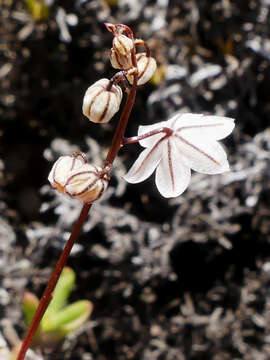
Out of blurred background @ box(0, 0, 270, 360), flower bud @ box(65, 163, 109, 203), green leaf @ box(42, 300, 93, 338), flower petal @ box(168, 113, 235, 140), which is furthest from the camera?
blurred background @ box(0, 0, 270, 360)

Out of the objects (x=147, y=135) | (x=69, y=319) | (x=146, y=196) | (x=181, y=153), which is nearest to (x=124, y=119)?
(x=147, y=135)

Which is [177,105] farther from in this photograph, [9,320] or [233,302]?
[9,320]

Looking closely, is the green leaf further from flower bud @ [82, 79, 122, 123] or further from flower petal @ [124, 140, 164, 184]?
flower bud @ [82, 79, 122, 123]

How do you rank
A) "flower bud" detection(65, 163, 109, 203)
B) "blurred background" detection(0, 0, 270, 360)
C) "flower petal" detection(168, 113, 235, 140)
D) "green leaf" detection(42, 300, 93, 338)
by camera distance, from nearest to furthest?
1. "flower bud" detection(65, 163, 109, 203)
2. "flower petal" detection(168, 113, 235, 140)
3. "green leaf" detection(42, 300, 93, 338)
4. "blurred background" detection(0, 0, 270, 360)

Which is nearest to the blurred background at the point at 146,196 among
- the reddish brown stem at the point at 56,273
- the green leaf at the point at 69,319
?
the green leaf at the point at 69,319

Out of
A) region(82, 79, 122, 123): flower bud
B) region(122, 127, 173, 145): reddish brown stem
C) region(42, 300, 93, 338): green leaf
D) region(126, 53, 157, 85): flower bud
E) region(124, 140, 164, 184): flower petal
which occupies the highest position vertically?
region(82, 79, 122, 123): flower bud

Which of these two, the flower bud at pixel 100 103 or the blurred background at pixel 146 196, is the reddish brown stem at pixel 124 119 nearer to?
the flower bud at pixel 100 103

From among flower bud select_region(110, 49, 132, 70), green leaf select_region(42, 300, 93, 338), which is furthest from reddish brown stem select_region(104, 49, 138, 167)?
green leaf select_region(42, 300, 93, 338)
